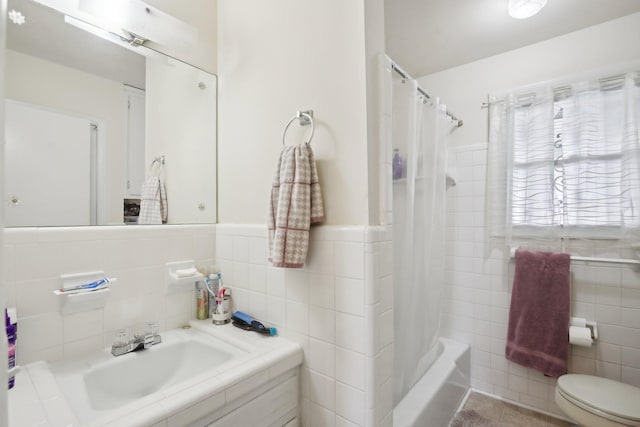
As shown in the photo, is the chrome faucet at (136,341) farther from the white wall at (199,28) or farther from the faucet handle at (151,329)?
the white wall at (199,28)

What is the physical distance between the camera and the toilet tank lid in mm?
1275

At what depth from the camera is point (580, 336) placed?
5.32 ft

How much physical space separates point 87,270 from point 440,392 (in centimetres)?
173

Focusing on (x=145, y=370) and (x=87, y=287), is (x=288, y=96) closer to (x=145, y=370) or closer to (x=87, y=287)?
(x=87, y=287)

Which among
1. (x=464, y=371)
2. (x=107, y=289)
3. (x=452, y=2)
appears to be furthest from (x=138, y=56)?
(x=464, y=371)

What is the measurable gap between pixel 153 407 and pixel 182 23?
63.3 inches

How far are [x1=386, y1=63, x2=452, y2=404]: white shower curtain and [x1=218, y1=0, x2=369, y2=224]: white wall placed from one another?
0.31 meters

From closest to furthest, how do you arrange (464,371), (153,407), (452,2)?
(153,407) < (452,2) < (464,371)

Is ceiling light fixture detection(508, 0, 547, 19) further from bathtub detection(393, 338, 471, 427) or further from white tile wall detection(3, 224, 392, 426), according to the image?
bathtub detection(393, 338, 471, 427)

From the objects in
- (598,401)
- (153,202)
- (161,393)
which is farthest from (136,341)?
(598,401)

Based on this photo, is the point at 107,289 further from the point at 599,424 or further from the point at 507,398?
the point at 507,398

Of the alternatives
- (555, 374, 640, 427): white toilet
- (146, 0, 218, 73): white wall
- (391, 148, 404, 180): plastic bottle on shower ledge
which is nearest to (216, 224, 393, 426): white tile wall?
(391, 148, 404, 180): plastic bottle on shower ledge

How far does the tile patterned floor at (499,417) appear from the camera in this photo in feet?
5.67

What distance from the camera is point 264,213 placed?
1330mm
